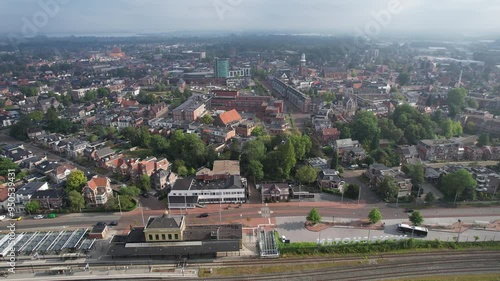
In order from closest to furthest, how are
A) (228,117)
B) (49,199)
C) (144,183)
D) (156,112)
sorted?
(49,199) < (144,183) < (228,117) < (156,112)

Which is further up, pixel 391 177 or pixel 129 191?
pixel 391 177

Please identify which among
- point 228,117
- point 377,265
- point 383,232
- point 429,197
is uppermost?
point 228,117

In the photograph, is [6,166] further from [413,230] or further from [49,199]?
[413,230]

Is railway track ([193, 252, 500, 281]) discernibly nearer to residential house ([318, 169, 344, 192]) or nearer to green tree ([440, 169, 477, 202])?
green tree ([440, 169, 477, 202])

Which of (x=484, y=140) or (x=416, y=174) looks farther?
(x=484, y=140)

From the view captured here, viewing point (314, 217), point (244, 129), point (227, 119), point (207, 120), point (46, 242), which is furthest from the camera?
point (207, 120)

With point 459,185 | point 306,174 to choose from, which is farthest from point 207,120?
point 459,185
